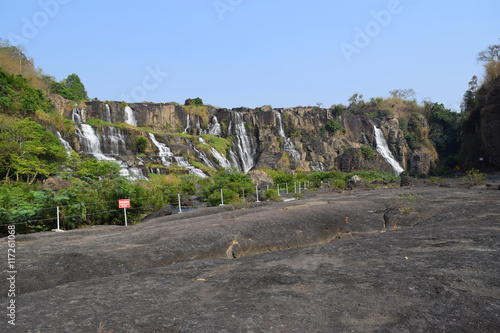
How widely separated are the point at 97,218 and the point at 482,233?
1142 centimetres

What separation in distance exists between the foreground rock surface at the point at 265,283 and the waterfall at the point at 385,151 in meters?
60.9

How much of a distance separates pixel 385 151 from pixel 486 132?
31.9 m

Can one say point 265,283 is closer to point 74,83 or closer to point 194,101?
point 194,101

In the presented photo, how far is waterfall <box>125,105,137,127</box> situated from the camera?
52856 mm

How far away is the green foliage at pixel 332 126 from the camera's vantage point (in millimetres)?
65688

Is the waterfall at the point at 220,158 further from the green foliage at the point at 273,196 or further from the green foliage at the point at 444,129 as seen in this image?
the green foliage at the point at 444,129

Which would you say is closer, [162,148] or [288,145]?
[162,148]

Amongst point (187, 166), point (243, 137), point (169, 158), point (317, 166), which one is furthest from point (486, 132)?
point (243, 137)

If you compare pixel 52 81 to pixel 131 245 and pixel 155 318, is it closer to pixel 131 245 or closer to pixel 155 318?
pixel 131 245

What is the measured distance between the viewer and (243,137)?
58.3 metres

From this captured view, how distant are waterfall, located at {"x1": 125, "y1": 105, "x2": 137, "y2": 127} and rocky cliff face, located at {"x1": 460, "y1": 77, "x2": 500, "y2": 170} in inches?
1844

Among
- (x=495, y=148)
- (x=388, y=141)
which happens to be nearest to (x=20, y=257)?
(x=495, y=148)

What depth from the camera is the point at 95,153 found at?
120 ft

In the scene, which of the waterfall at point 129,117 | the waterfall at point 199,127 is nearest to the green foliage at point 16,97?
the waterfall at point 129,117
